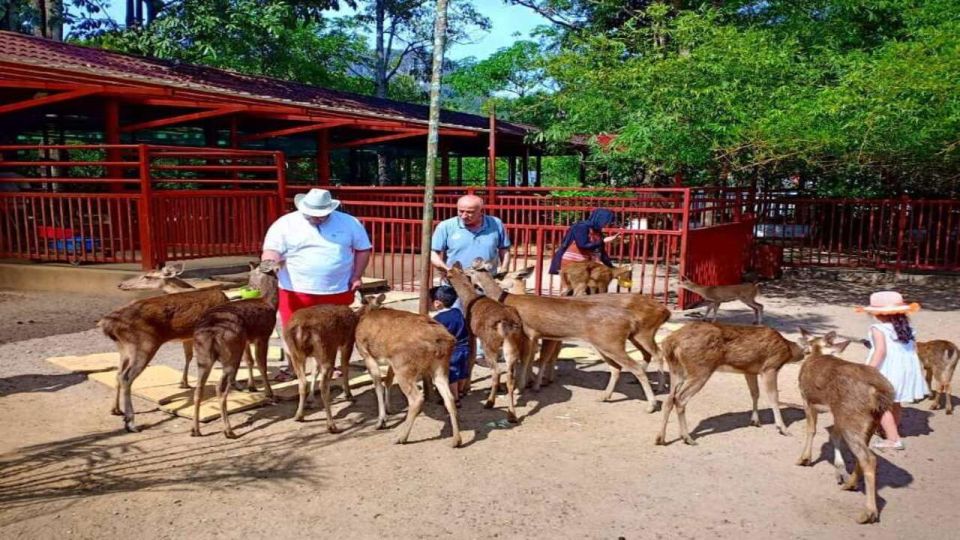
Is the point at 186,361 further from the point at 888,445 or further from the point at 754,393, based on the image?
the point at 888,445

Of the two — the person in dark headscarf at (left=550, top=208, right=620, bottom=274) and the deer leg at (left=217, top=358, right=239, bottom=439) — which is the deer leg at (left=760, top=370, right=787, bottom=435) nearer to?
the person in dark headscarf at (left=550, top=208, right=620, bottom=274)

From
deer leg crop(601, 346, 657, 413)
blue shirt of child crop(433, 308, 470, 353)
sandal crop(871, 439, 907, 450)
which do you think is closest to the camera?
sandal crop(871, 439, 907, 450)

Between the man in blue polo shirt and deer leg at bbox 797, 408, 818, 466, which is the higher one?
the man in blue polo shirt

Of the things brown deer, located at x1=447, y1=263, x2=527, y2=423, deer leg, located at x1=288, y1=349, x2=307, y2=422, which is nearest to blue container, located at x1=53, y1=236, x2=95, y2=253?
deer leg, located at x1=288, y1=349, x2=307, y2=422

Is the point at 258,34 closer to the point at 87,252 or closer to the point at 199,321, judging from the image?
the point at 87,252

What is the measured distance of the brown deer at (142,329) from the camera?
17.7 feet

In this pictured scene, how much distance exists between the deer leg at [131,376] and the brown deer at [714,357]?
3888 mm

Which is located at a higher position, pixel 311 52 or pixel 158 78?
pixel 311 52

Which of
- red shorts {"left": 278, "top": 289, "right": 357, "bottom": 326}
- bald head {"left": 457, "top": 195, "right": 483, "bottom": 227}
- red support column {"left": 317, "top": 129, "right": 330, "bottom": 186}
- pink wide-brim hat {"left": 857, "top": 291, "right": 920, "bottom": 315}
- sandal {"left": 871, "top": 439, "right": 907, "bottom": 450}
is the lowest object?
sandal {"left": 871, "top": 439, "right": 907, "bottom": 450}

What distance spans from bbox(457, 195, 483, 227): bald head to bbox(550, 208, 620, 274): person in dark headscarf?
1891 mm

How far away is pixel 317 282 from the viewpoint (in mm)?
5867

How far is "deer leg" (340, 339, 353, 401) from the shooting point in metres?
5.80

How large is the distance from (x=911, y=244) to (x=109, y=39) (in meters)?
21.3

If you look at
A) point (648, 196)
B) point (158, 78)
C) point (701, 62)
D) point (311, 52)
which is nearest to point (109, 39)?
point (158, 78)
